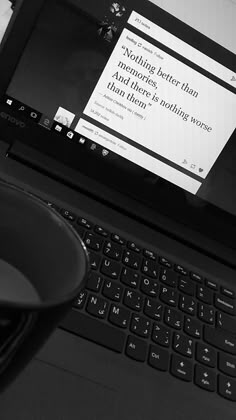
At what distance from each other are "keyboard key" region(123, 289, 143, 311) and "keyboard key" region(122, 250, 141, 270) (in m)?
0.04

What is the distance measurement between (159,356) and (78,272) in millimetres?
228

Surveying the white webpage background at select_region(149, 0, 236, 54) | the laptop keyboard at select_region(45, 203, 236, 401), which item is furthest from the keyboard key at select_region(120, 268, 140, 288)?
the white webpage background at select_region(149, 0, 236, 54)

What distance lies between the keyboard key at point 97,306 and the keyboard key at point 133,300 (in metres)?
0.03

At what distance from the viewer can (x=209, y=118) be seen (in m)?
0.57

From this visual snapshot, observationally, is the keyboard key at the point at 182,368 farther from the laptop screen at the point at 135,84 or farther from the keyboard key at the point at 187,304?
the laptop screen at the point at 135,84

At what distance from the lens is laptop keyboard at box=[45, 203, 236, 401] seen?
431 mm

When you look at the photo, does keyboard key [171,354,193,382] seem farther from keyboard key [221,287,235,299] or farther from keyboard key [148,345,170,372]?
keyboard key [221,287,235,299]

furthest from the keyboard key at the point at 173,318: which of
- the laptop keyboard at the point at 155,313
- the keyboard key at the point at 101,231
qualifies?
the keyboard key at the point at 101,231

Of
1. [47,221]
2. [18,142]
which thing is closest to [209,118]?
[18,142]

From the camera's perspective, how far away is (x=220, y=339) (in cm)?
50

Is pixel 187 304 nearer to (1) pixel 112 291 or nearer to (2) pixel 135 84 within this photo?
(1) pixel 112 291

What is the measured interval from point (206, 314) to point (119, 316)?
0.12 meters

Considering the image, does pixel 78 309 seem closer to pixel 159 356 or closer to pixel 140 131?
pixel 159 356

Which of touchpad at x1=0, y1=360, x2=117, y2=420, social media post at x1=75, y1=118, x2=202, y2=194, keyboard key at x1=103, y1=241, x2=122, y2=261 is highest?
social media post at x1=75, y1=118, x2=202, y2=194
